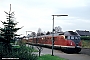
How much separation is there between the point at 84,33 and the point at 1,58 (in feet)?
325

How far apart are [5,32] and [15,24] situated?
1079mm

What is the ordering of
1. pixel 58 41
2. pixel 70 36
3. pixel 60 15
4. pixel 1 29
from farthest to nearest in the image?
pixel 58 41, pixel 70 36, pixel 60 15, pixel 1 29

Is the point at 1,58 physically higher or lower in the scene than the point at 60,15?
lower

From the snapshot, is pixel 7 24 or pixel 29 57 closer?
pixel 29 57

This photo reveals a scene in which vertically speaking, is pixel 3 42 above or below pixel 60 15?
below

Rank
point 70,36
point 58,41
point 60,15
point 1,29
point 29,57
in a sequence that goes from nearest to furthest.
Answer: point 29,57, point 1,29, point 60,15, point 70,36, point 58,41

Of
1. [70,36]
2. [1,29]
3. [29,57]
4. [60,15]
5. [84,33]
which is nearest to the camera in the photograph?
[29,57]

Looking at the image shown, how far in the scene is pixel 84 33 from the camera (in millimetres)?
110250

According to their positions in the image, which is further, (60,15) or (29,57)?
(60,15)

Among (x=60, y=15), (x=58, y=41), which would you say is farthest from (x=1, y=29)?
(x=58, y=41)

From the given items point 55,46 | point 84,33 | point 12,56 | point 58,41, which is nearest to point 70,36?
point 58,41

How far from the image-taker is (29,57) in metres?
13.2

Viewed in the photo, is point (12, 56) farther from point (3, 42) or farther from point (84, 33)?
point (84, 33)

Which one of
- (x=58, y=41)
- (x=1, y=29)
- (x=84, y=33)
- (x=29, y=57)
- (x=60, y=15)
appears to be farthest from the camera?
(x=84, y=33)
